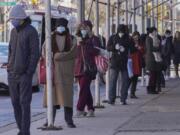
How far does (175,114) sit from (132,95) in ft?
14.3

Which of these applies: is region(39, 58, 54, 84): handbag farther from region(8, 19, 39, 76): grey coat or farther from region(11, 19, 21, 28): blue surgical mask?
region(11, 19, 21, 28): blue surgical mask

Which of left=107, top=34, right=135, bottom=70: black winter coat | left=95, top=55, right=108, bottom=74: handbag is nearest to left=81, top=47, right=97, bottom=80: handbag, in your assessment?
left=95, top=55, right=108, bottom=74: handbag

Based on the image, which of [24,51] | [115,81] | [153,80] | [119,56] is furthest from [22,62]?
[153,80]

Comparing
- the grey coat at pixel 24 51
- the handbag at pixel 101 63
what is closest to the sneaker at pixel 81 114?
the handbag at pixel 101 63

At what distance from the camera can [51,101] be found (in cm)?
1101

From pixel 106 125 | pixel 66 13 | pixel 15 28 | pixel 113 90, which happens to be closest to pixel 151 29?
pixel 113 90

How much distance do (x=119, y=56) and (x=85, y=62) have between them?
2.87 meters

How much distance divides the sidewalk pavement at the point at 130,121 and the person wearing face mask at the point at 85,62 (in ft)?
1.40

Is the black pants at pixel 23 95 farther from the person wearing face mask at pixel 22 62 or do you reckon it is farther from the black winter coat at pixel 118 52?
the black winter coat at pixel 118 52

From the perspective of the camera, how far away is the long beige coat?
1119cm

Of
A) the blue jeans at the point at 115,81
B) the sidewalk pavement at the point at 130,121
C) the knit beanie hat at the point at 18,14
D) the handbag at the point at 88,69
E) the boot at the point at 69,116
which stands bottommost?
the sidewalk pavement at the point at 130,121

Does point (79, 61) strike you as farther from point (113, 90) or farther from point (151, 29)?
point (151, 29)

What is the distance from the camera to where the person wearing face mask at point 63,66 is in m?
11.2

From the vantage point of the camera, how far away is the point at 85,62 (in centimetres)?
1258
